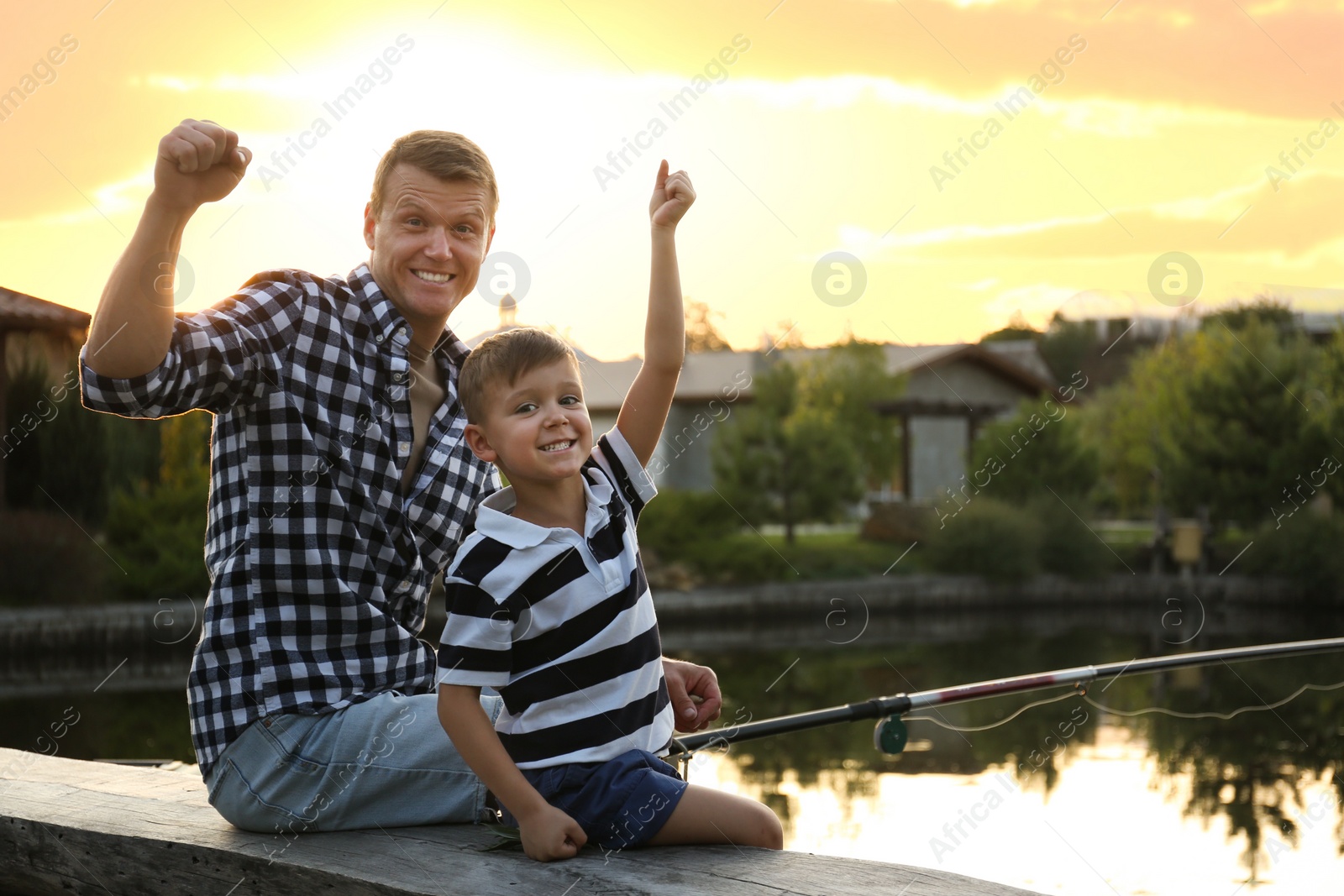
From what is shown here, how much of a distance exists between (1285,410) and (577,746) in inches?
877

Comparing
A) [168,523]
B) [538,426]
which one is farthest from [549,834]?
[168,523]

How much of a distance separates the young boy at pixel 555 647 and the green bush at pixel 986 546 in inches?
736

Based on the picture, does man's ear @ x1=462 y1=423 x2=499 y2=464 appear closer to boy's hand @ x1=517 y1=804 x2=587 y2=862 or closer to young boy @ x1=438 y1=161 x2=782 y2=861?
young boy @ x1=438 y1=161 x2=782 y2=861

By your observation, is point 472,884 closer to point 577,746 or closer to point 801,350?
point 577,746

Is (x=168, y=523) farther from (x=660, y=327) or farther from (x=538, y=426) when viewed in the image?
(x=538, y=426)

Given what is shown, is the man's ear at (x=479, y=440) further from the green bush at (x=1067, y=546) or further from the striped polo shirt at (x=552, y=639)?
the green bush at (x=1067, y=546)

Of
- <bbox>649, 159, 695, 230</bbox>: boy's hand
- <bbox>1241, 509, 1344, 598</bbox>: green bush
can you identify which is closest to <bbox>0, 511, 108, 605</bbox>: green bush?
<bbox>649, 159, 695, 230</bbox>: boy's hand

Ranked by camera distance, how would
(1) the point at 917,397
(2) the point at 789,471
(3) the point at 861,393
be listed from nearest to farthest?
(2) the point at 789,471 < (3) the point at 861,393 < (1) the point at 917,397

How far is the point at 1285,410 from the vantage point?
850 inches

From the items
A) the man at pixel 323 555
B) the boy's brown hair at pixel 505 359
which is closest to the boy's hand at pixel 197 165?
the man at pixel 323 555

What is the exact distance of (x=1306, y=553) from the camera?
19641 mm

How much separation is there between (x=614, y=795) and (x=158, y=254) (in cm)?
88

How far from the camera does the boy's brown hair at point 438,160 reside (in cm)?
203

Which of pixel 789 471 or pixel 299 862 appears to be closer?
pixel 299 862
